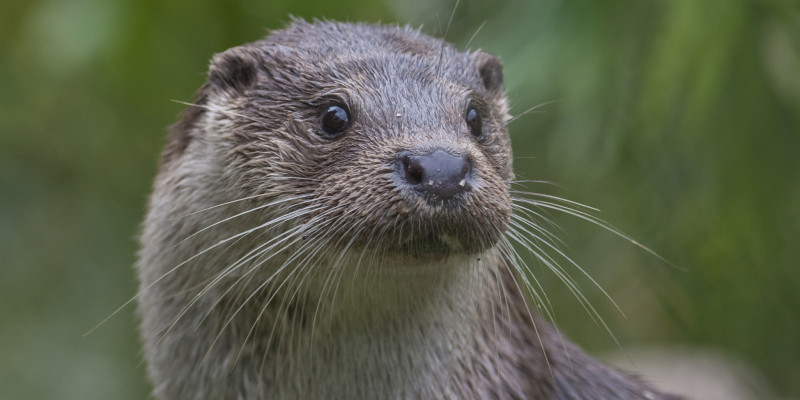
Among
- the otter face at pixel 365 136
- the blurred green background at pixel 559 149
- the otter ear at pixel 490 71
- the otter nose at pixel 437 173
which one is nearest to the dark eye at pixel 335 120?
the otter face at pixel 365 136

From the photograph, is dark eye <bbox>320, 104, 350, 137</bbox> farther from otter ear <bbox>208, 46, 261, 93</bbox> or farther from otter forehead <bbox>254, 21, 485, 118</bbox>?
otter ear <bbox>208, 46, 261, 93</bbox>

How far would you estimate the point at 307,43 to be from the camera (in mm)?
2617

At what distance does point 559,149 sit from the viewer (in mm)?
3988

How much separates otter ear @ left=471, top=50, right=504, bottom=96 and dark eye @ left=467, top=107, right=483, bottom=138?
27cm

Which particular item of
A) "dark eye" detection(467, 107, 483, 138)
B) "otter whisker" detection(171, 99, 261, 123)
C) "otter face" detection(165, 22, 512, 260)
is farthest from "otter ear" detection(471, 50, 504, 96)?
"otter whisker" detection(171, 99, 261, 123)

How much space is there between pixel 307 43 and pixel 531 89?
4.63 feet

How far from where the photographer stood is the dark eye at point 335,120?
7.90 ft

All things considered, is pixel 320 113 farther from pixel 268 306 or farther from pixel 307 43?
pixel 268 306

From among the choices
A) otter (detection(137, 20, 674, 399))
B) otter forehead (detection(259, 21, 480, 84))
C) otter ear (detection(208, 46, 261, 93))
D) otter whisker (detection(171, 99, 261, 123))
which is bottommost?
otter (detection(137, 20, 674, 399))

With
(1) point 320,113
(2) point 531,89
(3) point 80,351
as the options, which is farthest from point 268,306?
(3) point 80,351

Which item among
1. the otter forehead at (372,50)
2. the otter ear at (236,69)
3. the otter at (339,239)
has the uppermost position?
the otter forehead at (372,50)

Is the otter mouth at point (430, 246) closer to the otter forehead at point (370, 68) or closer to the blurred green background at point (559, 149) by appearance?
the otter forehead at point (370, 68)

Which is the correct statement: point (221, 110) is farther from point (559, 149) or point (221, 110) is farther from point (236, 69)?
point (559, 149)

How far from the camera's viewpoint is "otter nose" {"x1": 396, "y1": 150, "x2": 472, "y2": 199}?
211cm
